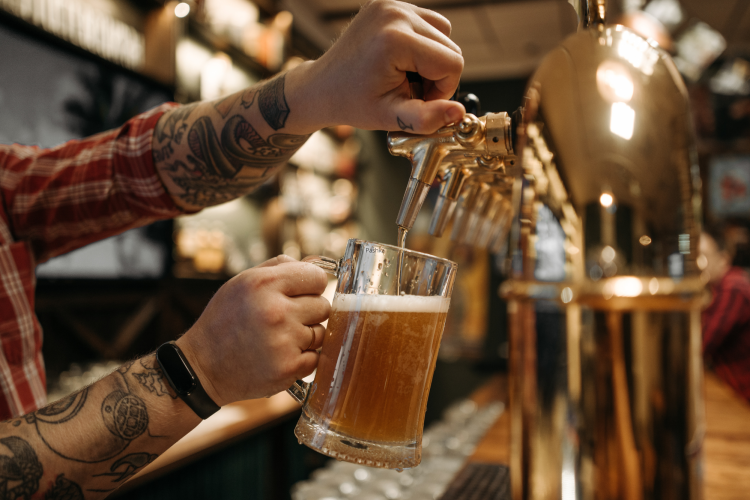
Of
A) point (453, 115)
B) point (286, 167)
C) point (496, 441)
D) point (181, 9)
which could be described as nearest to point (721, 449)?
point (496, 441)

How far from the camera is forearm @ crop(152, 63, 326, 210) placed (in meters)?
0.89

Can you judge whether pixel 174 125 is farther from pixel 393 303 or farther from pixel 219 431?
pixel 219 431

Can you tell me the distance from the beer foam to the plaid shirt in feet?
2.03

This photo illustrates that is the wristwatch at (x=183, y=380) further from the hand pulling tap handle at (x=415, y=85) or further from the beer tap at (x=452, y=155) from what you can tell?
the hand pulling tap handle at (x=415, y=85)

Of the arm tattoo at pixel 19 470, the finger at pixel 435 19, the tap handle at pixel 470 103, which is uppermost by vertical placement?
the finger at pixel 435 19

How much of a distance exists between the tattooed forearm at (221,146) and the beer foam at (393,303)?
0.41m

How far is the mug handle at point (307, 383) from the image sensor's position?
2.15 ft

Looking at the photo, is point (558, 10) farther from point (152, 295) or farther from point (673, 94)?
point (673, 94)

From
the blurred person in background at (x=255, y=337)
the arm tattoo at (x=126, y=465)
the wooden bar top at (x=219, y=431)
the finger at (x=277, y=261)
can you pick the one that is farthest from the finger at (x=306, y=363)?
the wooden bar top at (x=219, y=431)

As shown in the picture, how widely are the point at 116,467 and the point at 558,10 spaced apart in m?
4.56

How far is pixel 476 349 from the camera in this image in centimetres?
591

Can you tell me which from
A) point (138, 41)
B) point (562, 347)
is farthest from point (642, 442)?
point (138, 41)

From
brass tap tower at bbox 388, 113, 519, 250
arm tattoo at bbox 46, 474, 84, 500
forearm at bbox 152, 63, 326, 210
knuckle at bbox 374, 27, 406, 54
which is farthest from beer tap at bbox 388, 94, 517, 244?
arm tattoo at bbox 46, 474, 84, 500

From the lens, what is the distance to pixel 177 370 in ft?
2.12
